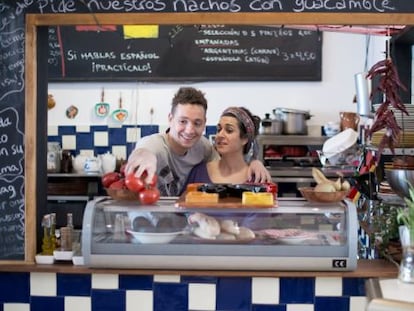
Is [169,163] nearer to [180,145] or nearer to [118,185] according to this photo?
[180,145]

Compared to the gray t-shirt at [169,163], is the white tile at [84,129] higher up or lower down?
higher up

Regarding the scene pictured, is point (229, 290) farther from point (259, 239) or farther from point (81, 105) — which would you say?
point (81, 105)

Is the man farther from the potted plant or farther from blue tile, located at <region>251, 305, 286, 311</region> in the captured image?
the potted plant

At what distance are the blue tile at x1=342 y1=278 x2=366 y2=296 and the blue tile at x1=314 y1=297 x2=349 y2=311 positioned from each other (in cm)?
4

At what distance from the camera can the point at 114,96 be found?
5.70m

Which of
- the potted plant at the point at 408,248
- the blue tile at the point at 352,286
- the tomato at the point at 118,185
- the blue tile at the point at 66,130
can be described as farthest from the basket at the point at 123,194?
the blue tile at the point at 66,130

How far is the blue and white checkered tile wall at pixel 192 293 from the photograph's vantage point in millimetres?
2457

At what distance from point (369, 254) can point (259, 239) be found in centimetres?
119

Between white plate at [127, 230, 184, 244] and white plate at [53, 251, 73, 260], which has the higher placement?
white plate at [127, 230, 184, 244]

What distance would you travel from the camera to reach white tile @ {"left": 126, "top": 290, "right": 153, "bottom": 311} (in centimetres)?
249

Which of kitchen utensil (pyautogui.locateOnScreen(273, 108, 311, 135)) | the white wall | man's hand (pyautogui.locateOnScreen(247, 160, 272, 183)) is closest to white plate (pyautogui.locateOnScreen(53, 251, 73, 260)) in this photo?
man's hand (pyautogui.locateOnScreen(247, 160, 272, 183))

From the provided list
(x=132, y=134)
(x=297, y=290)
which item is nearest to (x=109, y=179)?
(x=297, y=290)

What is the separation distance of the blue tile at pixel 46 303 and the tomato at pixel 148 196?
579mm

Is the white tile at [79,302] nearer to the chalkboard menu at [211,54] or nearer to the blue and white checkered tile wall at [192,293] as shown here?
the blue and white checkered tile wall at [192,293]
